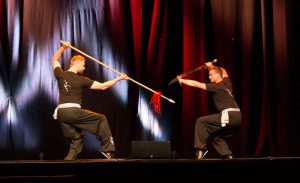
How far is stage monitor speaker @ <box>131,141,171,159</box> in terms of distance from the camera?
5227 mm

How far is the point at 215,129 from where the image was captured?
18.1 ft

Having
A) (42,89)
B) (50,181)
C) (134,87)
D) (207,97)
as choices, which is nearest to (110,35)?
(134,87)

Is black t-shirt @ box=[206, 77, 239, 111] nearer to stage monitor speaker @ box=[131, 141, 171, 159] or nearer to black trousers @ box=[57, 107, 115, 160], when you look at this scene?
stage monitor speaker @ box=[131, 141, 171, 159]

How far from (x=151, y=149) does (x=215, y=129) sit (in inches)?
33.1

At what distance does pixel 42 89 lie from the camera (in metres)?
6.51

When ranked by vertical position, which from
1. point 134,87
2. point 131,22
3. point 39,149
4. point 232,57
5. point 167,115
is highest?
point 131,22

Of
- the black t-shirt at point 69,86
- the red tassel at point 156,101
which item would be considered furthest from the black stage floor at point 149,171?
the red tassel at point 156,101

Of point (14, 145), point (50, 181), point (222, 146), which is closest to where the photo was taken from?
point (50, 181)

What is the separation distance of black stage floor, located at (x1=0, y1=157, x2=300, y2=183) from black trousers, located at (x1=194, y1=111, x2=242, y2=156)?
1.19 metres

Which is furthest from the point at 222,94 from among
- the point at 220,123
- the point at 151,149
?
the point at 151,149

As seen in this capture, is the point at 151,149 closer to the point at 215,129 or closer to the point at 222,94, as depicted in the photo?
the point at 215,129

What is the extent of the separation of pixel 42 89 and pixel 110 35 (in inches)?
48.6

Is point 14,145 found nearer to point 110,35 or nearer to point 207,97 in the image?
point 110,35

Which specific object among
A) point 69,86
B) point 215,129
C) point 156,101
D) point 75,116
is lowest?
point 215,129
